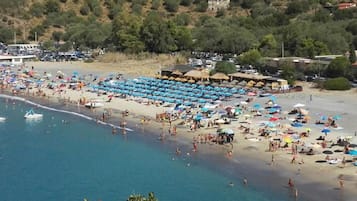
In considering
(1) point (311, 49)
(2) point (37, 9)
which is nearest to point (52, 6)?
(2) point (37, 9)

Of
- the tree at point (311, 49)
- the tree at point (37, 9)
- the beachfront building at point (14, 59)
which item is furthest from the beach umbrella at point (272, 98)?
the tree at point (37, 9)

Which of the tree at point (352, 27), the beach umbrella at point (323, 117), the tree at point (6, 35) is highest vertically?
the tree at point (352, 27)

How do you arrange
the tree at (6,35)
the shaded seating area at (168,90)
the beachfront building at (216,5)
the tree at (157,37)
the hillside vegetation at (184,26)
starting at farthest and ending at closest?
1. the beachfront building at (216,5)
2. the tree at (6,35)
3. the tree at (157,37)
4. the hillside vegetation at (184,26)
5. the shaded seating area at (168,90)

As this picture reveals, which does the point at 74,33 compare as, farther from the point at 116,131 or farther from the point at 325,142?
the point at 325,142

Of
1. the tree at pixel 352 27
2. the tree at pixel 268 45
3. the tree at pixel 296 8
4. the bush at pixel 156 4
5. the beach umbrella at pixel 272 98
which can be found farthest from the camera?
the bush at pixel 156 4

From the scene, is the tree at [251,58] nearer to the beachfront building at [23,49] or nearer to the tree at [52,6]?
the beachfront building at [23,49]

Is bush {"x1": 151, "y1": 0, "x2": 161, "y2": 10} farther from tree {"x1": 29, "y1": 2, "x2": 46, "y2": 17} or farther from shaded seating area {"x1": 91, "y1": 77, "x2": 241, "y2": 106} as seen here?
shaded seating area {"x1": 91, "y1": 77, "x2": 241, "y2": 106}

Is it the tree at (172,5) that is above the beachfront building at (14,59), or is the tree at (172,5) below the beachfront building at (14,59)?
above

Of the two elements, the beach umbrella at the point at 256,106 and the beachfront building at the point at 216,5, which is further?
the beachfront building at the point at 216,5
